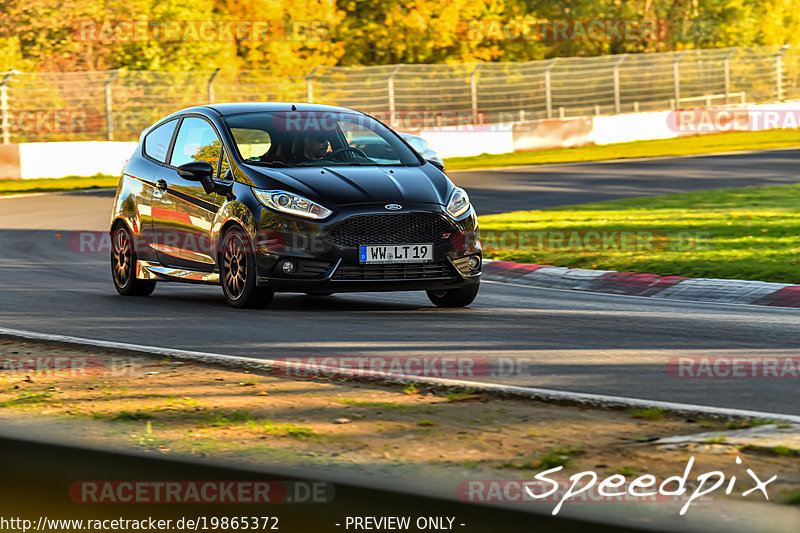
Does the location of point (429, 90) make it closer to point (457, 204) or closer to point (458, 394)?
point (457, 204)

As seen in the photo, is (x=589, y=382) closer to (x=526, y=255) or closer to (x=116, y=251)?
(x=116, y=251)

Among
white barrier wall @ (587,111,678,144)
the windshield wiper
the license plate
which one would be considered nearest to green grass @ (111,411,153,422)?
the license plate

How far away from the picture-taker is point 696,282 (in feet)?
41.3

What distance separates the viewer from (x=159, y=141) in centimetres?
1212

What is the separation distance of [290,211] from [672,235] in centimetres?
706

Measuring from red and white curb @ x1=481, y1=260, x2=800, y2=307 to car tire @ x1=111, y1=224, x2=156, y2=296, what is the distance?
12.1ft

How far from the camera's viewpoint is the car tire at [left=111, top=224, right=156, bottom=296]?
39.9ft

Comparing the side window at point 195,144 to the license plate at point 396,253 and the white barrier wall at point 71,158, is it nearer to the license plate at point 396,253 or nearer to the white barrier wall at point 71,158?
the license plate at point 396,253

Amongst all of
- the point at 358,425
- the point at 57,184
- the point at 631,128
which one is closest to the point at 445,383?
the point at 358,425

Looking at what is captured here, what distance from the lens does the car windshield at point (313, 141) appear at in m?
11.0

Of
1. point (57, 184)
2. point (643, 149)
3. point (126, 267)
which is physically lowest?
point (643, 149)

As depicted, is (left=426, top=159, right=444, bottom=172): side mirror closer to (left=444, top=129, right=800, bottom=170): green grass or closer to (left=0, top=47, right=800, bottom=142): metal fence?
(left=444, top=129, right=800, bottom=170): green grass

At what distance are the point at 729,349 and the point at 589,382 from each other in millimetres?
1610

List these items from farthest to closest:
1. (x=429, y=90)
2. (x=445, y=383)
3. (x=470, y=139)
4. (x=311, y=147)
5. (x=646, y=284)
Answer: (x=429, y=90)
(x=470, y=139)
(x=646, y=284)
(x=311, y=147)
(x=445, y=383)
